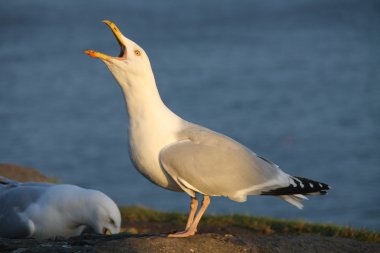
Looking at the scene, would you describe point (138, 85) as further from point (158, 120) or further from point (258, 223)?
point (258, 223)

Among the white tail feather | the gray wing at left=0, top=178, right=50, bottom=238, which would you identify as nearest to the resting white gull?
the gray wing at left=0, top=178, right=50, bottom=238

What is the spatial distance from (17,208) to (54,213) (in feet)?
1.11

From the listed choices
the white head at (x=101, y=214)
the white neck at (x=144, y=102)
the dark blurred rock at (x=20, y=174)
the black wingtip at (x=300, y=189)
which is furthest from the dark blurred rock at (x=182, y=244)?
the dark blurred rock at (x=20, y=174)

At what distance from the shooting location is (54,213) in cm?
722

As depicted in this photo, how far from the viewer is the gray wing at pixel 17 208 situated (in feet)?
23.5

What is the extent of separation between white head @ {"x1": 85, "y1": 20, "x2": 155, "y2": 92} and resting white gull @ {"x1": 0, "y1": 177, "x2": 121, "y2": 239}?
1352mm

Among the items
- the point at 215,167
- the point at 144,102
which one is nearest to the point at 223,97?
the point at 144,102

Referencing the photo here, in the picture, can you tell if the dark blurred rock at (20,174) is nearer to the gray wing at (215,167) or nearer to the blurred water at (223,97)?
the gray wing at (215,167)

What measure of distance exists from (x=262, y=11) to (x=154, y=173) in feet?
180

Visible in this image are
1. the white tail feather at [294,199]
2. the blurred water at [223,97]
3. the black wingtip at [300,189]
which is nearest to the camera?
the black wingtip at [300,189]

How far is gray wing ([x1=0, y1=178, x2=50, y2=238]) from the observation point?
7.15m

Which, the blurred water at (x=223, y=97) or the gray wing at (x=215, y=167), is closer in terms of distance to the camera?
the gray wing at (x=215, y=167)

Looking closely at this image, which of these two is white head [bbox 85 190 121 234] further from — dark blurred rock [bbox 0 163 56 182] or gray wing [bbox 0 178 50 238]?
dark blurred rock [bbox 0 163 56 182]

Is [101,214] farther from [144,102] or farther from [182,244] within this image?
[182,244]
